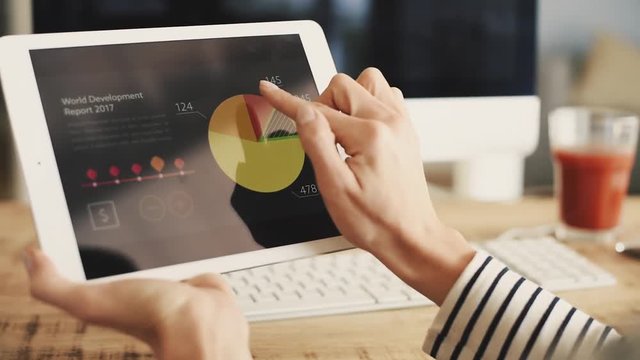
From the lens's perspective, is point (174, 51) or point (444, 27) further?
point (444, 27)

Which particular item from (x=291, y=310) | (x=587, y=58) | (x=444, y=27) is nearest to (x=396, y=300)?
(x=291, y=310)

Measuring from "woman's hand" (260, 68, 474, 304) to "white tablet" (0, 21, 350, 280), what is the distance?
0.05m

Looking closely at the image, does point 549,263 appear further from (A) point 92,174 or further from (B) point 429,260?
(A) point 92,174

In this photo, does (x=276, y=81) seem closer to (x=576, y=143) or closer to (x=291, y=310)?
(x=291, y=310)

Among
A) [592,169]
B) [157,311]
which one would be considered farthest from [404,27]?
[157,311]

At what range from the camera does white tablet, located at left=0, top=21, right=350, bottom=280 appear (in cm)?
50

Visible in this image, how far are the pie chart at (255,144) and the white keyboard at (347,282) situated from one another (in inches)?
4.9

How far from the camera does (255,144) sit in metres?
0.57

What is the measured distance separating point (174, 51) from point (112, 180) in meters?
0.12

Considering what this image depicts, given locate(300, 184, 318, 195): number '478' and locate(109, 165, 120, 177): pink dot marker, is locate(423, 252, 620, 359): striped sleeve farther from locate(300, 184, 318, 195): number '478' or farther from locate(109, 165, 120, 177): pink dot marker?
locate(109, 165, 120, 177): pink dot marker

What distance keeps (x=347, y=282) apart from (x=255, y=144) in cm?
19

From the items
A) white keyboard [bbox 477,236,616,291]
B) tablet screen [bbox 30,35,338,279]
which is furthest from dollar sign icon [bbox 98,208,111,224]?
white keyboard [bbox 477,236,616,291]

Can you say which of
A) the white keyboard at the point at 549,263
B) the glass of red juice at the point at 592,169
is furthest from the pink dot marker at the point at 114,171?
the glass of red juice at the point at 592,169

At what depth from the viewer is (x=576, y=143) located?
964mm
